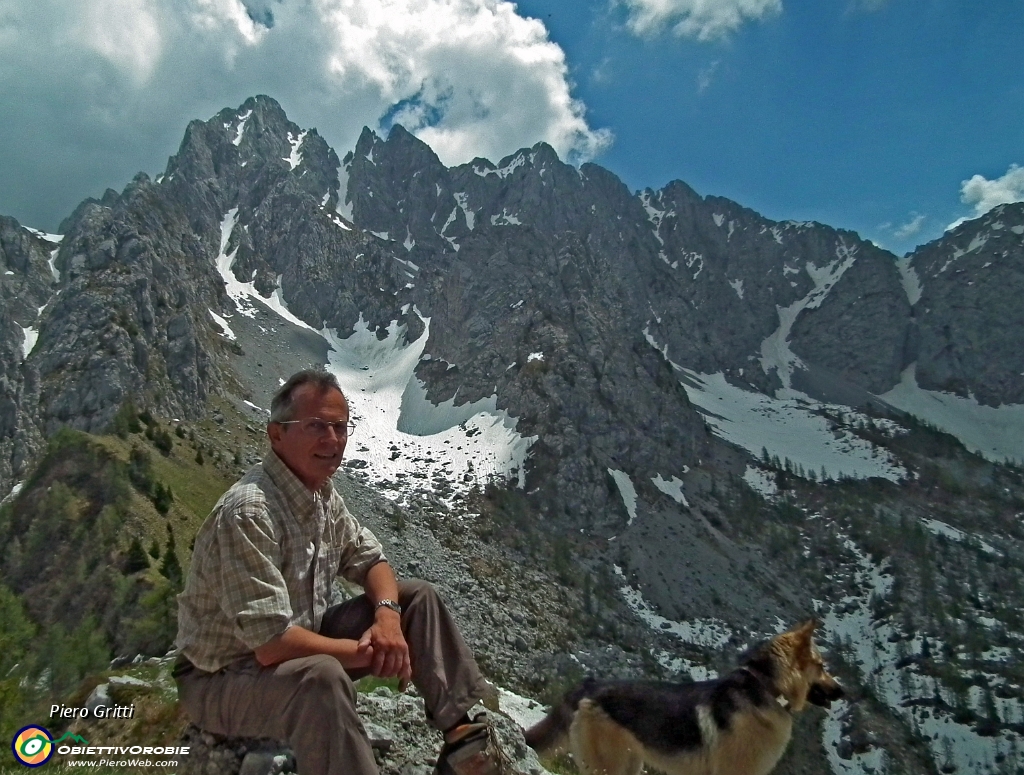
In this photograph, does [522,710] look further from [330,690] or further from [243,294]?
[243,294]

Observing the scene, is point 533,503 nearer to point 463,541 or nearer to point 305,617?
point 463,541

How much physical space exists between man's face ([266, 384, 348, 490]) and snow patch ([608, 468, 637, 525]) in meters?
86.2

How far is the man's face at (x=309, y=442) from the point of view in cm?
412

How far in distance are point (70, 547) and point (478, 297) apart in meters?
87.9

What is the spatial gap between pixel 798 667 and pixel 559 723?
2.43 metres

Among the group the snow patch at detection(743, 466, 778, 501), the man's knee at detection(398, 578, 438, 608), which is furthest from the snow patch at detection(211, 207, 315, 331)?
the man's knee at detection(398, 578, 438, 608)

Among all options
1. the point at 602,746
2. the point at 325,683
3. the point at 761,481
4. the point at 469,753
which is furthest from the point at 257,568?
the point at 761,481

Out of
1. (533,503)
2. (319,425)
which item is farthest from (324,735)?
(533,503)

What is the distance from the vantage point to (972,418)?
188 m

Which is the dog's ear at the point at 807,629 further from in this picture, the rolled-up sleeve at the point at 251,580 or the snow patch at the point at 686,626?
the snow patch at the point at 686,626

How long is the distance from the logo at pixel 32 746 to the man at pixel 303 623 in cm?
246

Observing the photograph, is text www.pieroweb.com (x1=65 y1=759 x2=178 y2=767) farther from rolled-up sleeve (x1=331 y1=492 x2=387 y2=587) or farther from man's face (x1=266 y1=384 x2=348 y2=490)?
man's face (x1=266 y1=384 x2=348 y2=490)

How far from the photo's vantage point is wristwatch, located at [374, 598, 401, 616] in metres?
3.93

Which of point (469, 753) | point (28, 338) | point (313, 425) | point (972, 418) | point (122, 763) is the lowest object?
point (122, 763)
